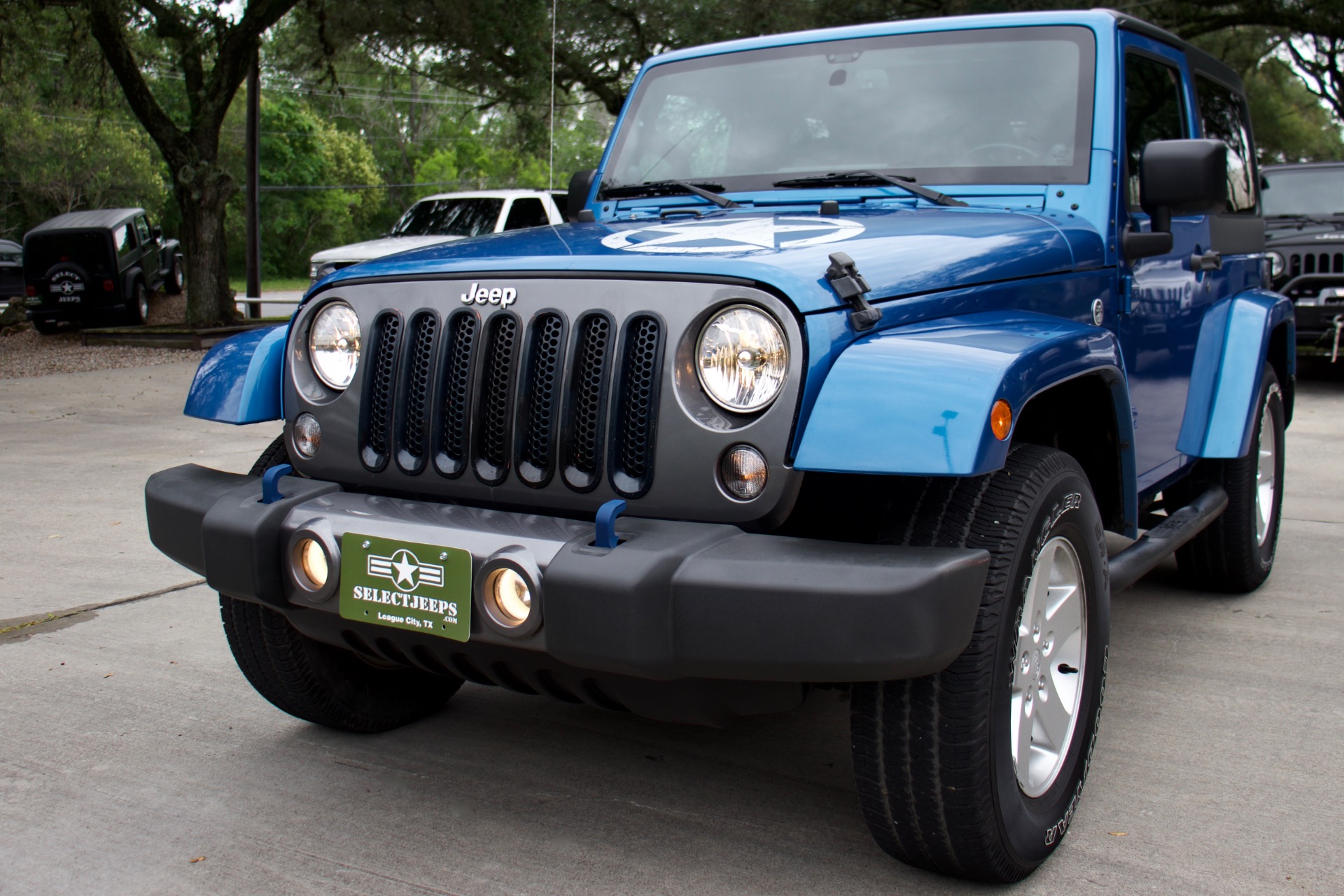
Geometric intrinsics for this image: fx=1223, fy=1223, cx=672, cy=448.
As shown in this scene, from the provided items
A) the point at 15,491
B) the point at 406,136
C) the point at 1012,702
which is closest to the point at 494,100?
the point at 15,491

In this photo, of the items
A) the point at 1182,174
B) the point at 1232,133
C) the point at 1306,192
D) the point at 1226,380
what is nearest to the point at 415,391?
the point at 1182,174

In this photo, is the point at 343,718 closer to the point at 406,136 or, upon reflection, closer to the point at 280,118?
the point at 280,118

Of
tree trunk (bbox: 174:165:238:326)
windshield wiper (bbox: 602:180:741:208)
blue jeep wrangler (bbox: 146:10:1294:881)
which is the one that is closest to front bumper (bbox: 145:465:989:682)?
blue jeep wrangler (bbox: 146:10:1294:881)

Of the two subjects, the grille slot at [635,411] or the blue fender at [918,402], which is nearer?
the blue fender at [918,402]

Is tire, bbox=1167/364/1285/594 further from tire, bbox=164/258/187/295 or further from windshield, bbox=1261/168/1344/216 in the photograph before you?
tire, bbox=164/258/187/295

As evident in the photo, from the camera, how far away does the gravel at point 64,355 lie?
13.5 metres

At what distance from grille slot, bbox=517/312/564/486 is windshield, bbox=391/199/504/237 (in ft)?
37.7

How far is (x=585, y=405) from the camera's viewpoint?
2.38 meters

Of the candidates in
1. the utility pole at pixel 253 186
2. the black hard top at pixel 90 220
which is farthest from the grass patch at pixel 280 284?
the black hard top at pixel 90 220

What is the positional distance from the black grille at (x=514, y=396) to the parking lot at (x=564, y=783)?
85 cm

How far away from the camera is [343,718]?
3227 millimetres

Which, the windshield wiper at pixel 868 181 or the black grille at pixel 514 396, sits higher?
the windshield wiper at pixel 868 181

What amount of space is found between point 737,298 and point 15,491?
18.8 ft

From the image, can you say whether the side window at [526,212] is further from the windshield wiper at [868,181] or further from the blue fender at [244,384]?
the blue fender at [244,384]
